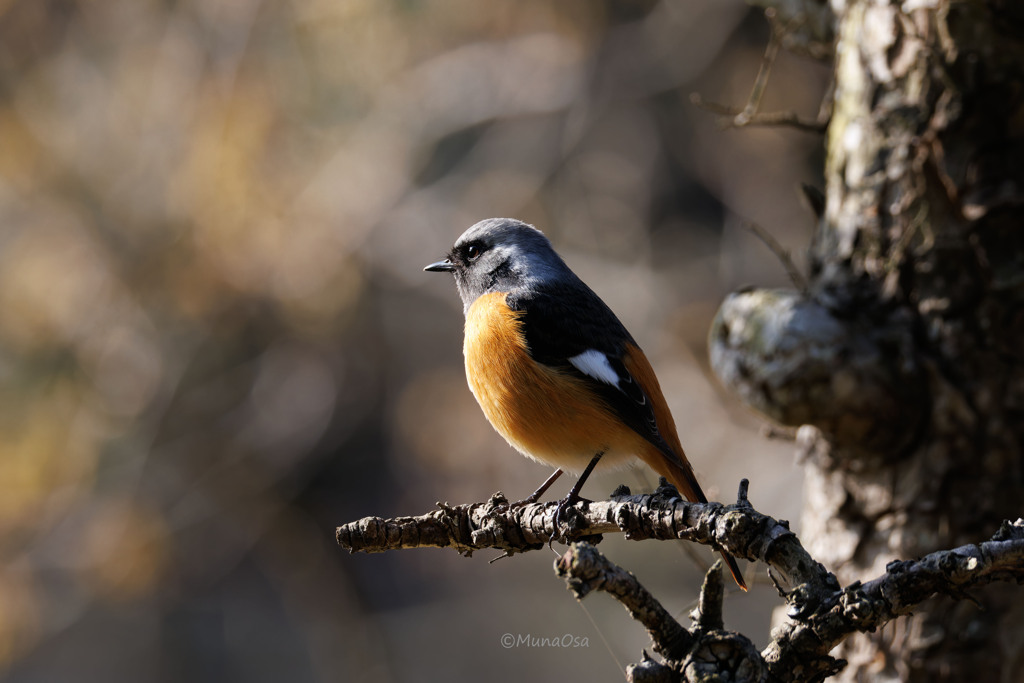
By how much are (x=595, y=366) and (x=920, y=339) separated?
3.63ft

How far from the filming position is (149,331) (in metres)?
8.20

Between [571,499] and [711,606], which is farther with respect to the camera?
[571,499]

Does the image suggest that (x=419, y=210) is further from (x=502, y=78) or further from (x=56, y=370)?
(x=56, y=370)

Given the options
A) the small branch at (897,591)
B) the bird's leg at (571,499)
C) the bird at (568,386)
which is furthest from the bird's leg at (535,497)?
the small branch at (897,591)

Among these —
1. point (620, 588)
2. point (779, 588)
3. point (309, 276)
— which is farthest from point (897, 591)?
point (309, 276)

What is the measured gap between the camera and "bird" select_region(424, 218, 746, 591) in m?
3.05

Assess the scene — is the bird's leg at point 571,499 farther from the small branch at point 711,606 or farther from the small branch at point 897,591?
the small branch at point 897,591

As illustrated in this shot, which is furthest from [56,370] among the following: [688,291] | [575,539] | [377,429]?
[575,539]

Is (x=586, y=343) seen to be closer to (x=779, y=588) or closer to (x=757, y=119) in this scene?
(x=757, y=119)

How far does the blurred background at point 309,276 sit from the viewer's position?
26.2ft

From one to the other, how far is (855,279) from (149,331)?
687cm

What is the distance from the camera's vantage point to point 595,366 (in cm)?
313

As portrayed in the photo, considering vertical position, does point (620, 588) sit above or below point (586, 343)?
below

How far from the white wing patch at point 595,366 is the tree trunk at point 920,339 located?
0.38m
